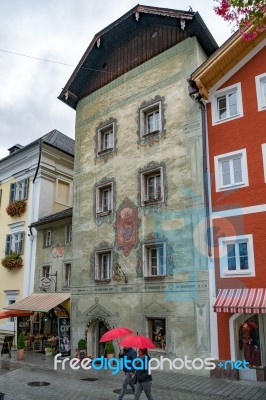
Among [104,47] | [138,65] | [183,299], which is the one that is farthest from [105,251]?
[104,47]

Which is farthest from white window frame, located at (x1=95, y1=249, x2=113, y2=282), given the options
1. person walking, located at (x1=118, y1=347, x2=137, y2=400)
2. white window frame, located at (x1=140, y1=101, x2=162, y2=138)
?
person walking, located at (x1=118, y1=347, x2=137, y2=400)

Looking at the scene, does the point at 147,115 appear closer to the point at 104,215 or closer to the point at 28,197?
the point at 104,215

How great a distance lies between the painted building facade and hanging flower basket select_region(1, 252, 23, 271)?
302mm

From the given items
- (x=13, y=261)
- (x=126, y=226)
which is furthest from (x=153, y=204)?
(x=13, y=261)

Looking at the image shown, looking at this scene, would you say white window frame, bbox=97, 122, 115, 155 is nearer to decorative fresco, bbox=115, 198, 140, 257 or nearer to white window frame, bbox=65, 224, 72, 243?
decorative fresco, bbox=115, 198, 140, 257

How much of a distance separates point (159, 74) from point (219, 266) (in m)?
10.5

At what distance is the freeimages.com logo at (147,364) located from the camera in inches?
439

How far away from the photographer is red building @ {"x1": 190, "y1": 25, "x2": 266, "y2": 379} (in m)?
14.1

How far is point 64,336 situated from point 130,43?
16.8 meters

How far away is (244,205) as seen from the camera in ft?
49.4

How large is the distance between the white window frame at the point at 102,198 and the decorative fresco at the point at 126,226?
36.7 inches

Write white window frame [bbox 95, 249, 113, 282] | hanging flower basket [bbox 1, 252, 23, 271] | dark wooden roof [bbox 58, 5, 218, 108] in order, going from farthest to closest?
hanging flower basket [bbox 1, 252, 23, 271]
white window frame [bbox 95, 249, 113, 282]
dark wooden roof [bbox 58, 5, 218, 108]

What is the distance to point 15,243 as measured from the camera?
90.6ft

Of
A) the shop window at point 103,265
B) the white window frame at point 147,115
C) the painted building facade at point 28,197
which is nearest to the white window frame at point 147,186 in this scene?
the white window frame at point 147,115
